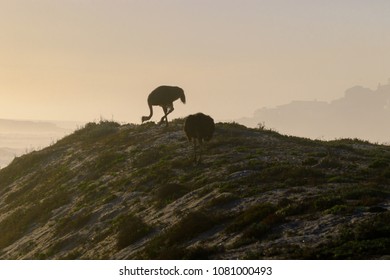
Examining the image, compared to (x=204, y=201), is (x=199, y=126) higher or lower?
Answer: higher

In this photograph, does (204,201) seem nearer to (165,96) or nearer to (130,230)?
(130,230)

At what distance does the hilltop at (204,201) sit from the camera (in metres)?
17.2

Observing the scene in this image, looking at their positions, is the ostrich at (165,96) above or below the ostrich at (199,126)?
above

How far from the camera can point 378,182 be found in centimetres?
2370

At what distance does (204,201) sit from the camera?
23672 mm

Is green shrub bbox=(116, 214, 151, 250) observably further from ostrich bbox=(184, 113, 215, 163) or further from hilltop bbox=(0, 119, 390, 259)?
ostrich bbox=(184, 113, 215, 163)

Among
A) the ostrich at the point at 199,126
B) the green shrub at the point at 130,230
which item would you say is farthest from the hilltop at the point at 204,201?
the ostrich at the point at 199,126

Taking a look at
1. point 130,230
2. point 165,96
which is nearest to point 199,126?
point 165,96

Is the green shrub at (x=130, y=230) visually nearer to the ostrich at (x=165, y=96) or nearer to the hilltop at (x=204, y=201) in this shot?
the hilltop at (x=204, y=201)

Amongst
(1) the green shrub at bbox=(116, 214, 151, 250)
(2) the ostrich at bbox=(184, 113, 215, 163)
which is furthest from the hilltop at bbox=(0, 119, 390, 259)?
(2) the ostrich at bbox=(184, 113, 215, 163)

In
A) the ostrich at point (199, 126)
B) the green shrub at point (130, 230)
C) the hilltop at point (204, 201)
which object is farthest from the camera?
the ostrich at point (199, 126)

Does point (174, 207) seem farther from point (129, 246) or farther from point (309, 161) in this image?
point (309, 161)

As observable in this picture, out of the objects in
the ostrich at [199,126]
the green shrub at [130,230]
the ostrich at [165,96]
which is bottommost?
the green shrub at [130,230]

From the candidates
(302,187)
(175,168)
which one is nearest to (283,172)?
(302,187)
